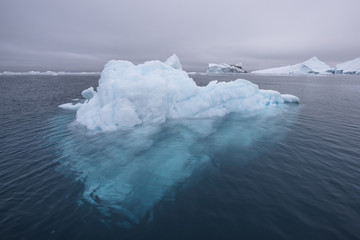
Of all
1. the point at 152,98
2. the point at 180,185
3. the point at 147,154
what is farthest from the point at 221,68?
the point at 180,185

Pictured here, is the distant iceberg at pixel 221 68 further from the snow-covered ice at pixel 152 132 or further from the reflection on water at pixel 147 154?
the reflection on water at pixel 147 154

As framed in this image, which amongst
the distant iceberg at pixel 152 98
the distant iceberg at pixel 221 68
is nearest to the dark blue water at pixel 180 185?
the distant iceberg at pixel 152 98

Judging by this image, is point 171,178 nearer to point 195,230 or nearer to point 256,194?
point 195,230

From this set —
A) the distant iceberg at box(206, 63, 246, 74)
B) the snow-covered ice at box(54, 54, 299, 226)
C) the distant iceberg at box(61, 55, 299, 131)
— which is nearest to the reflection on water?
the snow-covered ice at box(54, 54, 299, 226)

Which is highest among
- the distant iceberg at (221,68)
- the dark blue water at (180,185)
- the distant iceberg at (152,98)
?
the distant iceberg at (221,68)

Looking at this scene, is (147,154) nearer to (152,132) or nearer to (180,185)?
(180,185)

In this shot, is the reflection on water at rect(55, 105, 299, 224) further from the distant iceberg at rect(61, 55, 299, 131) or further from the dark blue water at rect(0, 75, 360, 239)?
the distant iceberg at rect(61, 55, 299, 131)

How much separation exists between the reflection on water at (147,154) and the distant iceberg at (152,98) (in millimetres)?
1397

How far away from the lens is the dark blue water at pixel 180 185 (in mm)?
5500

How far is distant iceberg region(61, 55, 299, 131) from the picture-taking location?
49.9 ft

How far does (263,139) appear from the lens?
12.7 meters

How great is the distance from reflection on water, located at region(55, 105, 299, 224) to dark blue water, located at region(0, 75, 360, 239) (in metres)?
0.06

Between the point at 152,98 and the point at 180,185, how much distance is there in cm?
1017

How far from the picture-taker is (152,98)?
52.8ft
